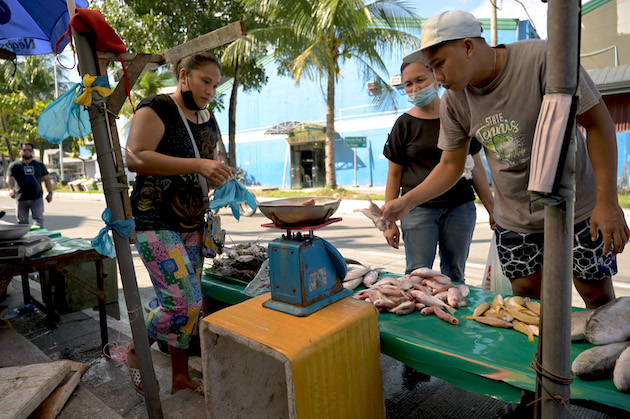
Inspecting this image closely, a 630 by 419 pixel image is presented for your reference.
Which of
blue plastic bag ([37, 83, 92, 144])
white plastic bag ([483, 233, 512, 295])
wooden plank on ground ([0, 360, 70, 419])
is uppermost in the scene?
blue plastic bag ([37, 83, 92, 144])

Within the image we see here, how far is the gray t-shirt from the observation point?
1.81 m

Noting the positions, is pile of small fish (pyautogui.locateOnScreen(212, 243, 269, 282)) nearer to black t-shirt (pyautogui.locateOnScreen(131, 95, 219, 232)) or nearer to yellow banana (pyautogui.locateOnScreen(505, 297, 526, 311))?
black t-shirt (pyautogui.locateOnScreen(131, 95, 219, 232))

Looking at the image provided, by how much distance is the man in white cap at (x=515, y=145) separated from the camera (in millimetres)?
1659

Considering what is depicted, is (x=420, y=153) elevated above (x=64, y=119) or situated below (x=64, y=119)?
below

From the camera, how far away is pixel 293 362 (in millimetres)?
1552

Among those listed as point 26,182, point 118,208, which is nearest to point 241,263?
point 118,208

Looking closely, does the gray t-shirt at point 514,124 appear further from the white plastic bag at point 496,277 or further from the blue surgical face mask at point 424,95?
the white plastic bag at point 496,277

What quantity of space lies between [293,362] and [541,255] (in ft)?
4.63

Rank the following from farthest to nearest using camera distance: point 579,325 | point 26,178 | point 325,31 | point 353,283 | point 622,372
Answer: point 325,31 → point 26,178 → point 353,283 → point 579,325 → point 622,372

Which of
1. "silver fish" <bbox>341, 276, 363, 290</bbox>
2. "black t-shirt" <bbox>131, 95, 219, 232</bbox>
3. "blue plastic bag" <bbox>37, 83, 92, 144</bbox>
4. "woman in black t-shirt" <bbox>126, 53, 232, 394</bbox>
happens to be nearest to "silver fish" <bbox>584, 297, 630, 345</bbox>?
"silver fish" <bbox>341, 276, 363, 290</bbox>

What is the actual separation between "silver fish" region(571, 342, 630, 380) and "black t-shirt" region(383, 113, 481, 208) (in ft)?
4.86

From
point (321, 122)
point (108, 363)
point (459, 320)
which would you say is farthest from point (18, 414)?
point (321, 122)

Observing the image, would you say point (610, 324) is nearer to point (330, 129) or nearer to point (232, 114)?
point (330, 129)

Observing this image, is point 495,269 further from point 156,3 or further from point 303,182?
point 303,182
